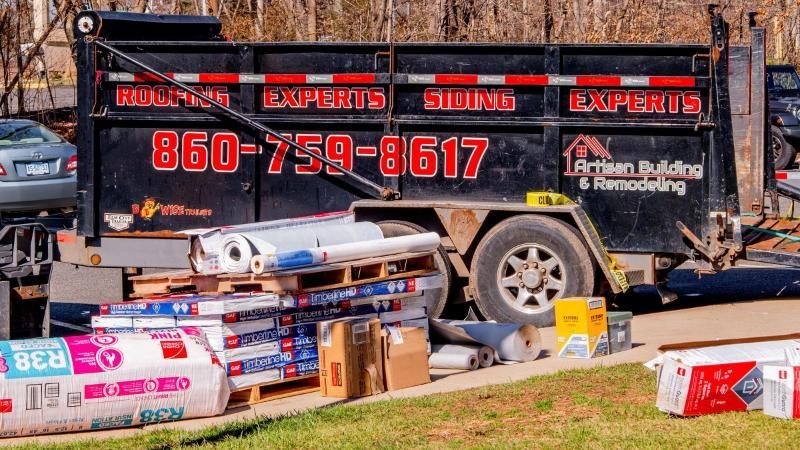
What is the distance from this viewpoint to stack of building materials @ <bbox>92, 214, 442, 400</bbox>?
338 inches

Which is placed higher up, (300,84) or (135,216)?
(300,84)

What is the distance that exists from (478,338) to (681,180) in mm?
2561

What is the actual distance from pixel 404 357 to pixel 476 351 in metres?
0.85

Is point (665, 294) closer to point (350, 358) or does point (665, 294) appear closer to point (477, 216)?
point (477, 216)

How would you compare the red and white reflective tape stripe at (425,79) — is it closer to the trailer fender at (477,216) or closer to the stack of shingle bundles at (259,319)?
the trailer fender at (477,216)

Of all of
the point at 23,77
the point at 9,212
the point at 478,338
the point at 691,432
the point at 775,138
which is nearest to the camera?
the point at 691,432

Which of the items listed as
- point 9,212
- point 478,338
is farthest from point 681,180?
point 9,212

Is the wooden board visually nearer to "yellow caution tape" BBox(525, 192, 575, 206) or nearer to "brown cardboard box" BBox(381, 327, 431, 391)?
"yellow caution tape" BBox(525, 192, 575, 206)

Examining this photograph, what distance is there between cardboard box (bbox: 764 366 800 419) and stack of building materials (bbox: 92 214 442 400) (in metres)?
3.16

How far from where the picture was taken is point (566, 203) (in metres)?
11.1

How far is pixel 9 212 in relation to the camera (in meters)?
16.7

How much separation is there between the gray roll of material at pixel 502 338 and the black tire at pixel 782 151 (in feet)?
47.0

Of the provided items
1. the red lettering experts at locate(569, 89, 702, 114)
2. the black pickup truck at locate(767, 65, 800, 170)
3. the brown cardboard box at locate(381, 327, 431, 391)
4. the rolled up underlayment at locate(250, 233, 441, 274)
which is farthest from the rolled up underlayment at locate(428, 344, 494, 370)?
the black pickup truck at locate(767, 65, 800, 170)

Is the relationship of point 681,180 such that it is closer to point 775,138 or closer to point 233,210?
point 233,210
